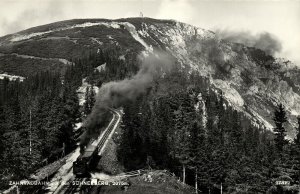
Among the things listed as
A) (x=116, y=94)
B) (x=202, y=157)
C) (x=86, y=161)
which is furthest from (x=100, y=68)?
(x=86, y=161)


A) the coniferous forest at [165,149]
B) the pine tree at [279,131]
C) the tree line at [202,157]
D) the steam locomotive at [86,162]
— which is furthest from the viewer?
the pine tree at [279,131]

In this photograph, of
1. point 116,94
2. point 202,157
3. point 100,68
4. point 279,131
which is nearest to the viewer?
point 279,131

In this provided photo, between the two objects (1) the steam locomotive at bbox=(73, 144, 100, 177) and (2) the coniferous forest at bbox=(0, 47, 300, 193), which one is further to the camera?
(1) the steam locomotive at bbox=(73, 144, 100, 177)

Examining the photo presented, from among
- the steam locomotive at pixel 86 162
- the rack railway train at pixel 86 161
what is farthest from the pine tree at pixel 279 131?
the steam locomotive at pixel 86 162

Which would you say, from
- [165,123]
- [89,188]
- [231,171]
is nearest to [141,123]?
[165,123]

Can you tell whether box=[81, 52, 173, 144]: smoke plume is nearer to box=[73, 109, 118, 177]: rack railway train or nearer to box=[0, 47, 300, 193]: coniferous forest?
box=[73, 109, 118, 177]: rack railway train

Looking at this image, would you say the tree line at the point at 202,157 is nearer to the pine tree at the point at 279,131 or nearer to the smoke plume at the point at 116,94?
the pine tree at the point at 279,131

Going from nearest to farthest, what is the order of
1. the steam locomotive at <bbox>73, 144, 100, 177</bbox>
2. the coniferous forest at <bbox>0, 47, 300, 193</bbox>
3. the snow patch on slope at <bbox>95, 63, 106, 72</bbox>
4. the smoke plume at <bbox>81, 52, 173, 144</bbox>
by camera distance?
the coniferous forest at <bbox>0, 47, 300, 193</bbox>, the steam locomotive at <bbox>73, 144, 100, 177</bbox>, the smoke plume at <bbox>81, 52, 173, 144</bbox>, the snow patch on slope at <bbox>95, 63, 106, 72</bbox>

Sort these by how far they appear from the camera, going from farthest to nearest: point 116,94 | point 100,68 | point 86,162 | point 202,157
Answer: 1. point 100,68
2. point 116,94
3. point 202,157
4. point 86,162

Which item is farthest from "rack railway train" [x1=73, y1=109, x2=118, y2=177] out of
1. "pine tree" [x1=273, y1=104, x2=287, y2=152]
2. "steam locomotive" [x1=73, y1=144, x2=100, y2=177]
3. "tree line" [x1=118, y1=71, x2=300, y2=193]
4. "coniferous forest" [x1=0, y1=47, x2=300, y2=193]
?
"pine tree" [x1=273, y1=104, x2=287, y2=152]

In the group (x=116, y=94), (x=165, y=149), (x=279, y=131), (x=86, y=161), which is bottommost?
(x=86, y=161)

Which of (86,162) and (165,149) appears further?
(165,149)

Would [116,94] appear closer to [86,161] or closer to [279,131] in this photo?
[279,131]
